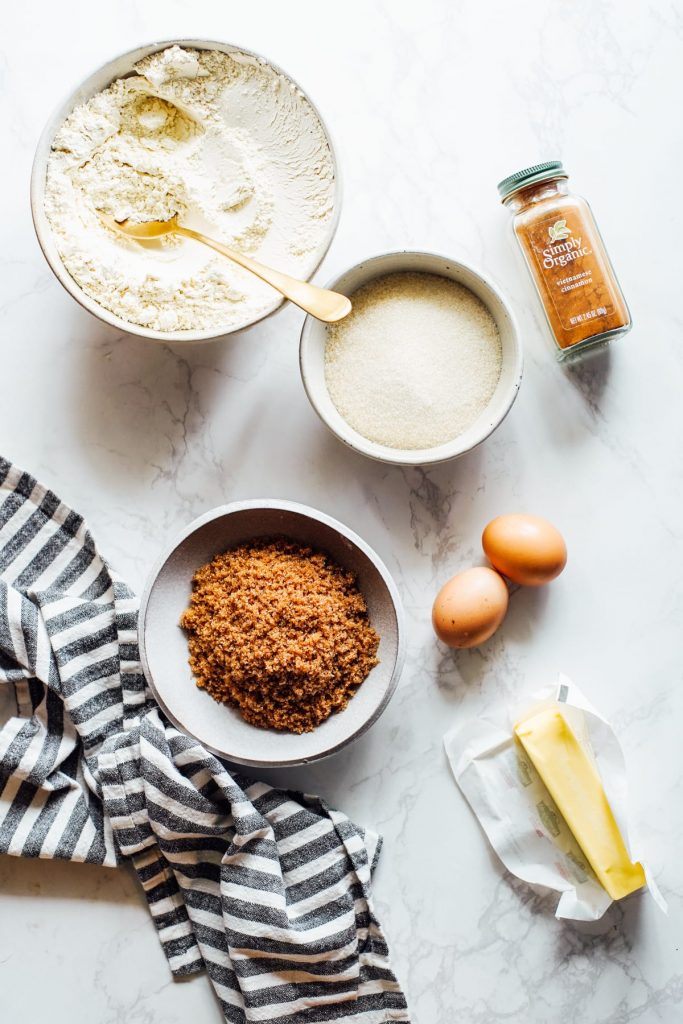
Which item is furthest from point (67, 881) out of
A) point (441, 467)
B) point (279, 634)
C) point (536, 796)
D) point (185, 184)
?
point (185, 184)

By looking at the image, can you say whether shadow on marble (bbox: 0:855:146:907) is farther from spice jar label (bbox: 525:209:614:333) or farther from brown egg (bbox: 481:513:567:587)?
spice jar label (bbox: 525:209:614:333)

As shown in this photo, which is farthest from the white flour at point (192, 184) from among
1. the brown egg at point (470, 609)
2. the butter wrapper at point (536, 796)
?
the butter wrapper at point (536, 796)

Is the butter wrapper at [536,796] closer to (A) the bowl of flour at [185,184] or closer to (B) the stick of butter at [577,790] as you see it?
(B) the stick of butter at [577,790]

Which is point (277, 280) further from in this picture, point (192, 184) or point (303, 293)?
point (192, 184)

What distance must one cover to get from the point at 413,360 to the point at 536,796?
0.67 m

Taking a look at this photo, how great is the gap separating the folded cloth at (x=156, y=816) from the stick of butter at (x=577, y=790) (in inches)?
10.9

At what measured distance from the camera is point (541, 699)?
1160 millimetres

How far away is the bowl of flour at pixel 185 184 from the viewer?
1.02m

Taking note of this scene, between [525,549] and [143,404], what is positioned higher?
[143,404]

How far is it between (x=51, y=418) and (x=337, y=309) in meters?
0.49

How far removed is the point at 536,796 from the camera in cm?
115

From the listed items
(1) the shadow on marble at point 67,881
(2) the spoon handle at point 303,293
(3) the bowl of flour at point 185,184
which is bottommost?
(1) the shadow on marble at point 67,881

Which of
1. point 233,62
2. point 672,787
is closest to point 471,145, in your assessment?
point 233,62

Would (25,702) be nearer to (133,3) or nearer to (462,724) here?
(462,724)
